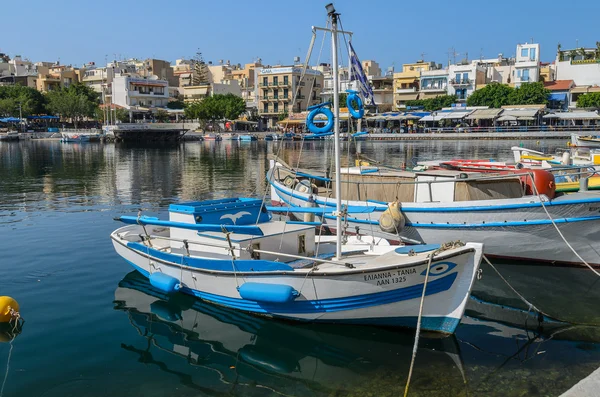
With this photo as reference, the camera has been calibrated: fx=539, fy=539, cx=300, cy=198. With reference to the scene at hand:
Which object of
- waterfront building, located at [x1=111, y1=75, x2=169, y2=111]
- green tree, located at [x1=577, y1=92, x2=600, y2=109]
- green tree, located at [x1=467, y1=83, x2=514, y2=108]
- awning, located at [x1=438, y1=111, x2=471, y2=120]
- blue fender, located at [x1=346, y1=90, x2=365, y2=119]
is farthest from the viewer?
waterfront building, located at [x1=111, y1=75, x2=169, y2=111]

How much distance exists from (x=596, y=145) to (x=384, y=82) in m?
79.7

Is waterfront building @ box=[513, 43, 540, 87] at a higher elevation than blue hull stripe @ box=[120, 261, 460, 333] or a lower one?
higher

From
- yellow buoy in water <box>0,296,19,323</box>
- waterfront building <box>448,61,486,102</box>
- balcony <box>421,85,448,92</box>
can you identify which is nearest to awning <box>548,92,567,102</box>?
waterfront building <box>448,61,486,102</box>

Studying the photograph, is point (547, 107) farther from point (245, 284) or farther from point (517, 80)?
point (245, 284)

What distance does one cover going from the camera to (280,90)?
11356 cm

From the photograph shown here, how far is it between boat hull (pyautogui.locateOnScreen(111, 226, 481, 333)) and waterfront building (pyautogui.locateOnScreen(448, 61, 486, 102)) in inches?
3740

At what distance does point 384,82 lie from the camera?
115812 mm

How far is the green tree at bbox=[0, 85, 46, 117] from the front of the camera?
101 metres

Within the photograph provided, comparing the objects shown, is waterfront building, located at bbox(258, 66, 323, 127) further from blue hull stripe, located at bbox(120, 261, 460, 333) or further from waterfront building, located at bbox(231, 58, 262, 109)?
blue hull stripe, located at bbox(120, 261, 460, 333)

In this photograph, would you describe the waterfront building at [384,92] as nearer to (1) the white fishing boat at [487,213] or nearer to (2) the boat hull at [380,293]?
(1) the white fishing boat at [487,213]

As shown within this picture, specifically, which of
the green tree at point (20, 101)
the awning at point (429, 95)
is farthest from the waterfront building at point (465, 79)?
the green tree at point (20, 101)

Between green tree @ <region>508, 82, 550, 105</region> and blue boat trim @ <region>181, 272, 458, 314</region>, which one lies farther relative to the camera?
green tree @ <region>508, 82, 550, 105</region>

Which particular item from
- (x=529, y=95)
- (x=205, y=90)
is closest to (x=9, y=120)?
(x=205, y=90)

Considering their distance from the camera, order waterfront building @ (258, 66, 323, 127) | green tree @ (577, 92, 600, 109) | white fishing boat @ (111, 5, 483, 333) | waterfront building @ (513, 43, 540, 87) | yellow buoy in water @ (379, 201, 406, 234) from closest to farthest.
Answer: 1. white fishing boat @ (111, 5, 483, 333)
2. yellow buoy in water @ (379, 201, 406, 234)
3. green tree @ (577, 92, 600, 109)
4. waterfront building @ (513, 43, 540, 87)
5. waterfront building @ (258, 66, 323, 127)
